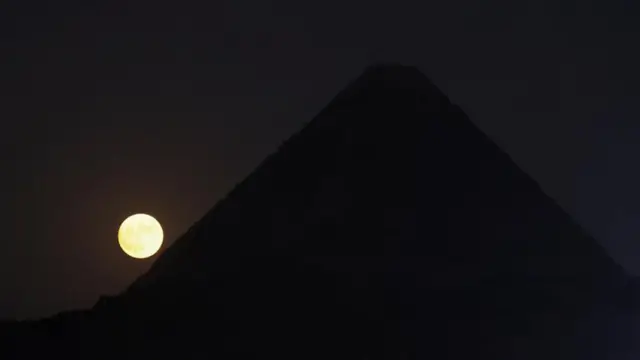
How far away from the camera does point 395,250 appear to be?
1.05 metres

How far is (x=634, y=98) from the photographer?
49.1 inches

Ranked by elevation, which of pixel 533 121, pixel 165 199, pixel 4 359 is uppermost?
pixel 533 121

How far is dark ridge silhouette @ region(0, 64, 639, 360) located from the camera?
100 cm

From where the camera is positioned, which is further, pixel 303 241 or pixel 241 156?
pixel 241 156

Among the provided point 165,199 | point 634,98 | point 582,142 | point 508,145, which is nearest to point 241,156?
point 165,199

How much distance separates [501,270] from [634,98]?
45cm

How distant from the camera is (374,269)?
3.41 ft

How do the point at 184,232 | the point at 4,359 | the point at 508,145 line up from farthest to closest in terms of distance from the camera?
the point at 508,145 → the point at 184,232 → the point at 4,359

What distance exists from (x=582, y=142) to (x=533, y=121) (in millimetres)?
94

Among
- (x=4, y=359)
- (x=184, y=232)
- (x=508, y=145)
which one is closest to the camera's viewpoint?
(x=4, y=359)

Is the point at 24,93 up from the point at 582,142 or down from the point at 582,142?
up

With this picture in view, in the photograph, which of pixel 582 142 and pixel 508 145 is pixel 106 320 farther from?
pixel 582 142

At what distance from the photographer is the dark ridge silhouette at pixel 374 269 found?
100cm

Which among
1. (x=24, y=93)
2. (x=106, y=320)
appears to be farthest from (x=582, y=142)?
(x=24, y=93)
